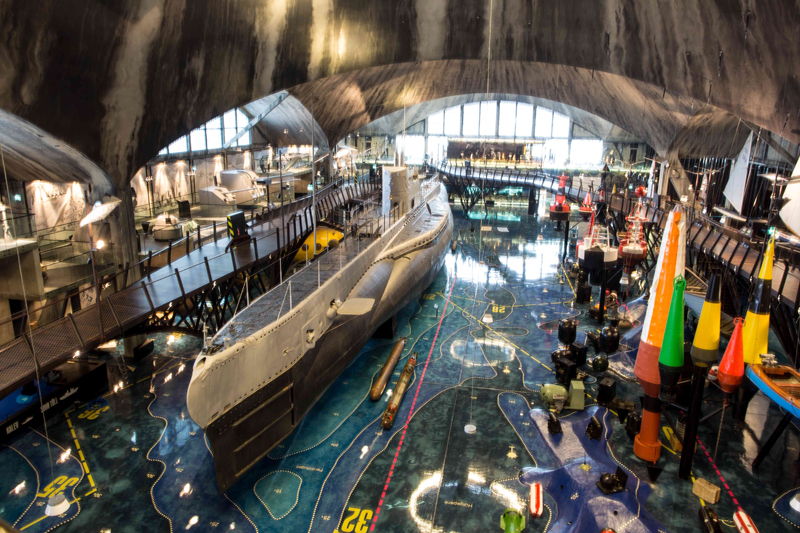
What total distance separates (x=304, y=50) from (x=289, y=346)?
42.1 ft

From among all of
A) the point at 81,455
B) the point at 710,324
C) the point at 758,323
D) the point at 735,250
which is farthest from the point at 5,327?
the point at 735,250

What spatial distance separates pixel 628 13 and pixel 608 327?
1071cm

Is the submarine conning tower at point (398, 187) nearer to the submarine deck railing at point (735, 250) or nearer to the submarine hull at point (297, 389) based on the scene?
the submarine hull at point (297, 389)

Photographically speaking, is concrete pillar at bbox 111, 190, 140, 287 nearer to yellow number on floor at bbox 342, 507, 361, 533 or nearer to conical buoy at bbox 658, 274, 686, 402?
yellow number on floor at bbox 342, 507, 361, 533

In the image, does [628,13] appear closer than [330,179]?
Yes

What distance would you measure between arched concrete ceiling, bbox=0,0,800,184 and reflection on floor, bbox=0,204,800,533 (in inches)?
258

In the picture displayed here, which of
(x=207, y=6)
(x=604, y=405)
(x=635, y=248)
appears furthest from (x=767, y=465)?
(x=207, y=6)

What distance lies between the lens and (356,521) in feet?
27.5

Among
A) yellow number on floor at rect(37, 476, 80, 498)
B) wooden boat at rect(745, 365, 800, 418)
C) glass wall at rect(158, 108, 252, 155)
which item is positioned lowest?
yellow number on floor at rect(37, 476, 80, 498)

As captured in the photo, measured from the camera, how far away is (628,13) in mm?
17312

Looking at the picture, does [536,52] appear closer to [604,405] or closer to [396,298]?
[396,298]

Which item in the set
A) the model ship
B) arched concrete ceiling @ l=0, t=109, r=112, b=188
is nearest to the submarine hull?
the model ship

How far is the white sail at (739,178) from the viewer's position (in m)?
23.0

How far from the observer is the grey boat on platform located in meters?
8.34
